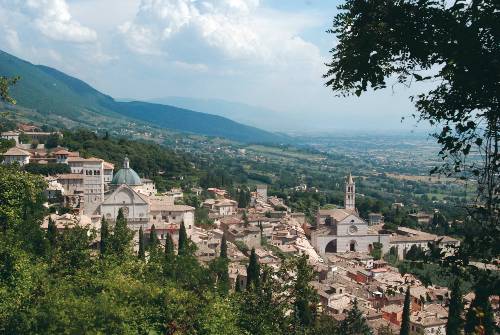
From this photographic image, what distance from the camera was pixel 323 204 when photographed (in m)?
87.4

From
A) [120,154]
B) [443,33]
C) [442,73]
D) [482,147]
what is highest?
[443,33]

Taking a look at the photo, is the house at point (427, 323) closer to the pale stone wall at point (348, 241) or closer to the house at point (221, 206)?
the pale stone wall at point (348, 241)

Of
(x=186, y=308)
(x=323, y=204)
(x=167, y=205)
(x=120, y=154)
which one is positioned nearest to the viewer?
(x=186, y=308)

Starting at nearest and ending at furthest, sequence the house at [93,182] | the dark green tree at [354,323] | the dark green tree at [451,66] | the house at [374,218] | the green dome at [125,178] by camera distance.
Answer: the dark green tree at [451,66]
the dark green tree at [354,323]
the house at [93,182]
the green dome at [125,178]
the house at [374,218]

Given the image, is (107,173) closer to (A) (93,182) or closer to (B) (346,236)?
(A) (93,182)

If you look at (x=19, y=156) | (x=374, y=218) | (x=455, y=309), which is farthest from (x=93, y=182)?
(x=455, y=309)

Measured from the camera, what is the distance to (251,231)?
5116 cm

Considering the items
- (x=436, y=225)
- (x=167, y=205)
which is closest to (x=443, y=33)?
(x=167, y=205)

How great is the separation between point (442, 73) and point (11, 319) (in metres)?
12.2

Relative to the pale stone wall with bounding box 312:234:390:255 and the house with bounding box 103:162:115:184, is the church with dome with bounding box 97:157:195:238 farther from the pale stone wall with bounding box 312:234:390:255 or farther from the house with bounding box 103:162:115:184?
the pale stone wall with bounding box 312:234:390:255

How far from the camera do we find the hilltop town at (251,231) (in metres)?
36.9

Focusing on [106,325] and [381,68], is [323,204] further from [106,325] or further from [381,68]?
[381,68]

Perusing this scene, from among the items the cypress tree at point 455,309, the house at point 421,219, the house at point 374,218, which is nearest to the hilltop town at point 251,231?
the house at point 374,218

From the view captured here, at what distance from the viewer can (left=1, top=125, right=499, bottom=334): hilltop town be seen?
3694 centimetres
